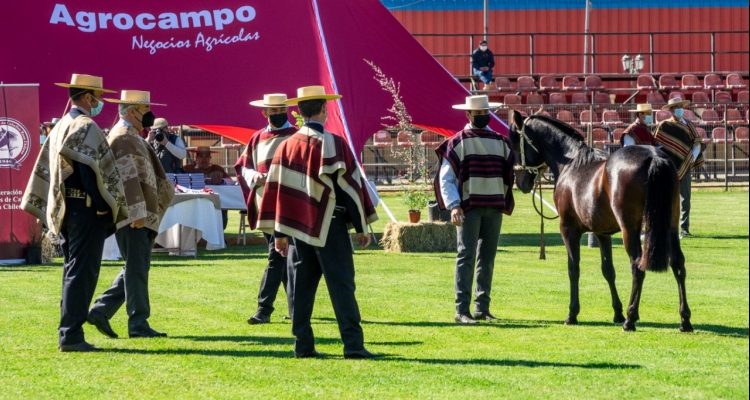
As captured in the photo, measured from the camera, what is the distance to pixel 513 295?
11414 millimetres

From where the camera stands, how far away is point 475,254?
32.6ft

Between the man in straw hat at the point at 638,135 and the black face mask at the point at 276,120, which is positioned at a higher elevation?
the man in straw hat at the point at 638,135

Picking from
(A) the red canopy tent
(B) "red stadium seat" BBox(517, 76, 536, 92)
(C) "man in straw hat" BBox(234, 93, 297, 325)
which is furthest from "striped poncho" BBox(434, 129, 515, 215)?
(B) "red stadium seat" BBox(517, 76, 536, 92)

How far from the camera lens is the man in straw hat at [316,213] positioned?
25.2ft

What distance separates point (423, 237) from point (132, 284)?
790 centimetres

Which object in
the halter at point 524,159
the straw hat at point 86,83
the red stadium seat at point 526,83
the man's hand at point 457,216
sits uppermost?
the red stadium seat at point 526,83

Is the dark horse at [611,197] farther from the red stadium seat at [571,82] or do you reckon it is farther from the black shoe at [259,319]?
the red stadium seat at [571,82]

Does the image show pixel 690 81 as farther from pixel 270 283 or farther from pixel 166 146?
pixel 270 283

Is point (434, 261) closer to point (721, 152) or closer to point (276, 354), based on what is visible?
point (276, 354)

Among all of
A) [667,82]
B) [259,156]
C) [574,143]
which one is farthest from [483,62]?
[259,156]

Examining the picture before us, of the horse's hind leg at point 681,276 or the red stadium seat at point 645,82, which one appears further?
the red stadium seat at point 645,82

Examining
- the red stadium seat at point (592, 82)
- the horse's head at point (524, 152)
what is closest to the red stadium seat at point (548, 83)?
the red stadium seat at point (592, 82)

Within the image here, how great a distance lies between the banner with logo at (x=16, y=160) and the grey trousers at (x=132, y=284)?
6236 mm

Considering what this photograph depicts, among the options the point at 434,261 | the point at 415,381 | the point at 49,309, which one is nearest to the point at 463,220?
the point at 415,381
